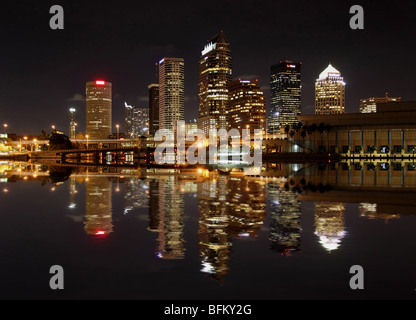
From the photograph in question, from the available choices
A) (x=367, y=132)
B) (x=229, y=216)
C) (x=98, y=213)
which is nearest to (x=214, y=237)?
(x=229, y=216)

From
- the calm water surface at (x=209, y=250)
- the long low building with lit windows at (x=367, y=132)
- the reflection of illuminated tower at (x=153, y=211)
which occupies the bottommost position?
the calm water surface at (x=209, y=250)

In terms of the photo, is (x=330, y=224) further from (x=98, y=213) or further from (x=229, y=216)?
(x=98, y=213)

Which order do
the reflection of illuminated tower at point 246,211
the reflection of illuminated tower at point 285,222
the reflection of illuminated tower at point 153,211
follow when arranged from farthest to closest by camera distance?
the reflection of illuminated tower at point 153,211 → the reflection of illuminated tower at point 246,211 → the reflection of illuminated tower at point 285,222

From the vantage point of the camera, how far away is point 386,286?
937 centimetres

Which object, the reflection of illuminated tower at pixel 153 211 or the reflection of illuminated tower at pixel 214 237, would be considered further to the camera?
the reflection of illuminated tower at pixel 153 211

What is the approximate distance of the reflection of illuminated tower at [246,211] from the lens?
602 inches

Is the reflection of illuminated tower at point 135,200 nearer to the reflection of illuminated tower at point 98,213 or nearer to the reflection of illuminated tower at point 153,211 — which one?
the reflection of illuminated tower at point 153,211

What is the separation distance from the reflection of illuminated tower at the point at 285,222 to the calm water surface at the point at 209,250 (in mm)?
46

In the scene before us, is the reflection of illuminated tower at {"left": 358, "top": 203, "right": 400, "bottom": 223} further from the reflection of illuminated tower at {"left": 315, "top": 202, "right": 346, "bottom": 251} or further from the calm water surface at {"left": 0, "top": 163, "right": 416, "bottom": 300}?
the reflection of illuminated tower at {"left": 315, "top": 202, "right": 346, "bottom": 251}

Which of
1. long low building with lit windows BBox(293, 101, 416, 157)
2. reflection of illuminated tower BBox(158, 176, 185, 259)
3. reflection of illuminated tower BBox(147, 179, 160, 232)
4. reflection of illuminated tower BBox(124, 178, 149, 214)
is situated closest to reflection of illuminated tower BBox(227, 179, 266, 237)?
reflection of illuminated tower BBox(158, 176, 185, 259)

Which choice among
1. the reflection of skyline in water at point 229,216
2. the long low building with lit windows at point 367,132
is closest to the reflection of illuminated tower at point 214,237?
the reflection of skyline in water at point 229,216

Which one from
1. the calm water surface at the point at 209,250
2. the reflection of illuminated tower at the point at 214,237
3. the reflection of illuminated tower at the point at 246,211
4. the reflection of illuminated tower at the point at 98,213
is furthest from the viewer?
the reflection of illuminated tower at the point at 98,213

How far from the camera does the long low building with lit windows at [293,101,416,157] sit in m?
142

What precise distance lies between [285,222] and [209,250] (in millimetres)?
5749
